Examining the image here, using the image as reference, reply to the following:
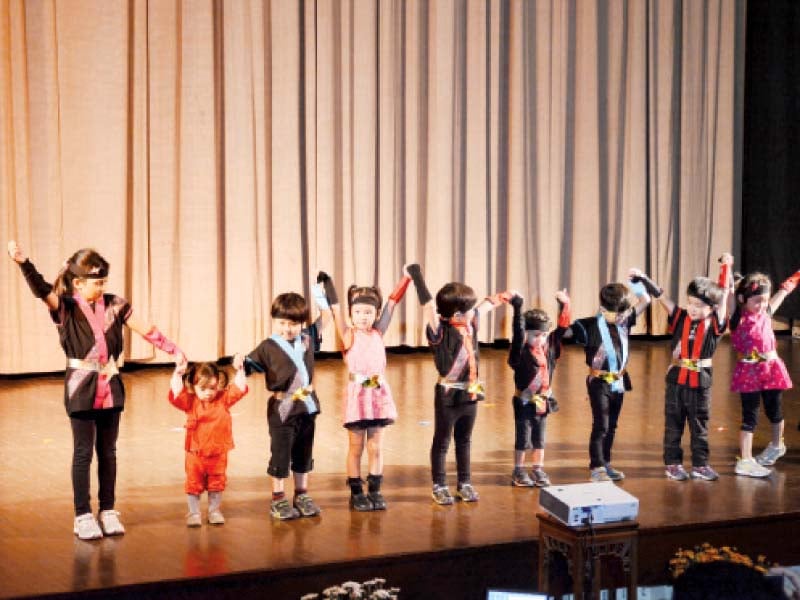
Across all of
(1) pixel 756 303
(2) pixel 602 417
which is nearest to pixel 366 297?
(2) pixel 602 417

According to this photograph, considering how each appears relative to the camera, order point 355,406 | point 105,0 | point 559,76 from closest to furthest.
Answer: point 355,406 < point 105,0 < point 559,76

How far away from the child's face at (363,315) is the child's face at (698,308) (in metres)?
1.62

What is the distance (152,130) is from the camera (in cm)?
898

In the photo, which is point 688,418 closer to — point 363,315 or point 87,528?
point 363,315

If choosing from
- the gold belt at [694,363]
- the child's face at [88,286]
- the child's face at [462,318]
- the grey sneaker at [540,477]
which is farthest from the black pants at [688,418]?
the child's face at [88,286]

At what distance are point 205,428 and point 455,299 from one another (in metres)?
1.26

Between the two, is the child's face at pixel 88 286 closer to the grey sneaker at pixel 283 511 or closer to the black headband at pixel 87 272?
the black headband at pixel 87 272

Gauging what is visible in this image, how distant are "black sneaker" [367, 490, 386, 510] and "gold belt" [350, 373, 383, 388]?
19.6 inches

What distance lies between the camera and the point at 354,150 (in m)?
9.81

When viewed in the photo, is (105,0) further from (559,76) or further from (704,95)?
(704,95)

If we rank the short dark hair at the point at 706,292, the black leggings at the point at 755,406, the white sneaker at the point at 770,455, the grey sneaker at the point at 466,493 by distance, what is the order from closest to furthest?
the grey sneaker at the point at 466,493 → the short dark hair at the point at 706,292 → the black leggings at the point at 755,406 → the white sneaker at the point at 770,455

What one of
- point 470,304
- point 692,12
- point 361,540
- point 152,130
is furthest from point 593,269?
point 361,540

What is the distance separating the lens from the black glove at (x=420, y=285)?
18.0 ft

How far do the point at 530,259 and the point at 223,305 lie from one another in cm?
278
